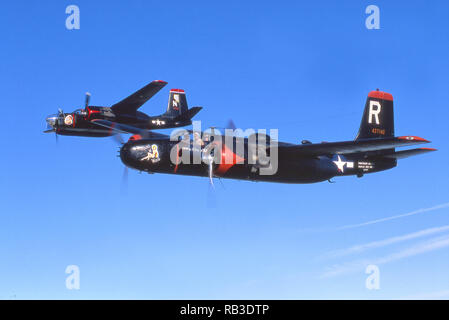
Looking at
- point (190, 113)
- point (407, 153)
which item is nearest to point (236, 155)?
point (407, 153)

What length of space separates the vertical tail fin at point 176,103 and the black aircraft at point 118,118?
765 mm

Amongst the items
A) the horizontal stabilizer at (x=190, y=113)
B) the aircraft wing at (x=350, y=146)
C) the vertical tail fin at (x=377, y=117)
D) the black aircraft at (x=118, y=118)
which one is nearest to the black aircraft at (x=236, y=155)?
the aircraft wing at (x=350, y=146)

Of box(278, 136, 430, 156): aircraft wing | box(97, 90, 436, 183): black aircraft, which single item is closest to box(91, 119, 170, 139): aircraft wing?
box(97, 90, 436, 183): black aircraft

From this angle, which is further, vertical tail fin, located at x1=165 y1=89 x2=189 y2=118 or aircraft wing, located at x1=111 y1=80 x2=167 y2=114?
vertical tail fin, located at x1=165 y1=89 x2=189 y2=118

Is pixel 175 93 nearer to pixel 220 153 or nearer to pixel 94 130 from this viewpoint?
pixel 94 130

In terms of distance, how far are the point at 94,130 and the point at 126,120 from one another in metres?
3.11

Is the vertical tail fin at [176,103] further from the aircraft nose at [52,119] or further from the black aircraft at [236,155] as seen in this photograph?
the black aircraft at [236,155]

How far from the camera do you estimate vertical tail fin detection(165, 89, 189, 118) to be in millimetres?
57500

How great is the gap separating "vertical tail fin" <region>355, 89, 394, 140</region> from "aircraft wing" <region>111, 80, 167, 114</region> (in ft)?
74.3

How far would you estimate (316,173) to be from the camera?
113 feet

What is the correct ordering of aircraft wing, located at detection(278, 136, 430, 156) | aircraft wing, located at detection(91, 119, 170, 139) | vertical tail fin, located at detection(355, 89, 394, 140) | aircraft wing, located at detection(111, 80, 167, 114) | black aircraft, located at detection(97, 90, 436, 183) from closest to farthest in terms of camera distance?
aircraft wing, located at detection(278, 136, 430, 156), black aircraft, located at detection(97, 90, 436, 183), aircraft wing, located at detection(91, 119, 170, 139), vertical tail fin, located at detection(355, 89, 394, 140), aircraft wing, located at detection(111, 80, 167, 114)

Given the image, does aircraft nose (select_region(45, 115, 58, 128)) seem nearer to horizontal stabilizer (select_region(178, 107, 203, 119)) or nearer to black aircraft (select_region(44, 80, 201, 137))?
black aircraft (select_region(44, 80, 201, 137))
